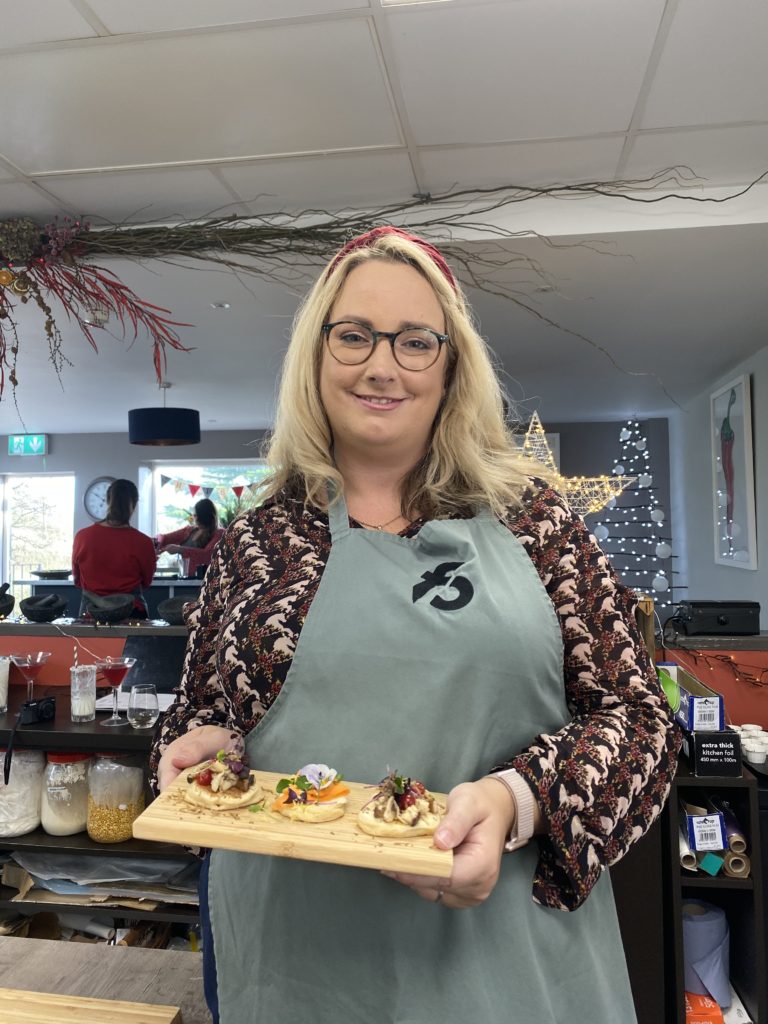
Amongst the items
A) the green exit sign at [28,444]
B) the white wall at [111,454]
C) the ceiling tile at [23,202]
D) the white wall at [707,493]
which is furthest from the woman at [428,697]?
the green exit sign at [28,444]

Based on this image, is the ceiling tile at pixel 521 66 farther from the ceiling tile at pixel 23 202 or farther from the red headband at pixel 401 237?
the ceiling tile at pixel 23 202

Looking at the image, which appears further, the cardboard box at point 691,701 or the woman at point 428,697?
the cardboard box at point 691,701

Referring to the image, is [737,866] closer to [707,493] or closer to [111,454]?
[707,493]

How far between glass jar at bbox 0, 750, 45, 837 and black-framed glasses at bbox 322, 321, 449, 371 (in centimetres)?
187

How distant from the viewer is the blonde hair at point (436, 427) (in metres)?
1.03

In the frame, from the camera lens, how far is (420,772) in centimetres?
90

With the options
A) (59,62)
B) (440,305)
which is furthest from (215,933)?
(59,62)

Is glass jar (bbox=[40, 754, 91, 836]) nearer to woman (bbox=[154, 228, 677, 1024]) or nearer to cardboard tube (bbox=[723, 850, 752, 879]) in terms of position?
woman (bbox=[154, 228, 677, 1024])

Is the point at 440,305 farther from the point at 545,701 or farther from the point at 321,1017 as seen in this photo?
the point at 321,1017

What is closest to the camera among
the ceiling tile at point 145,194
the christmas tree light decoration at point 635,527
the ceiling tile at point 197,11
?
the ceiling tile at point 197,11

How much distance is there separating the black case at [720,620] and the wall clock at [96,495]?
8.15 metres

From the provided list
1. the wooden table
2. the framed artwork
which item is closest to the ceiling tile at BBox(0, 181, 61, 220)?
the wooden table

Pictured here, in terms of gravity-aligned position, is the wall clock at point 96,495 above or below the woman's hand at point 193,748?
above

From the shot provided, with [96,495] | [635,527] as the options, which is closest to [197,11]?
[635,527]
